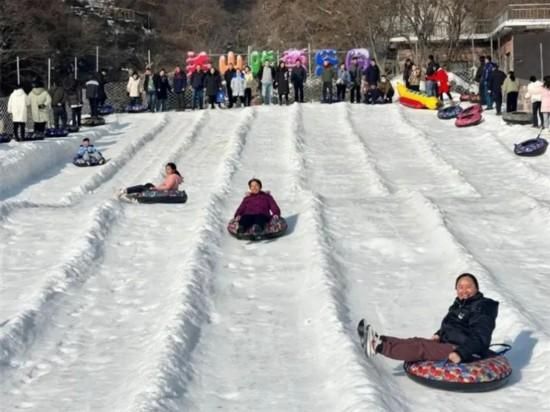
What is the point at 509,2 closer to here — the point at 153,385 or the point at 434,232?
the point at 434,232

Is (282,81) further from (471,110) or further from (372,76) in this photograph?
(471,110)

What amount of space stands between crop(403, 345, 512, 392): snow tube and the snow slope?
0.10 meters

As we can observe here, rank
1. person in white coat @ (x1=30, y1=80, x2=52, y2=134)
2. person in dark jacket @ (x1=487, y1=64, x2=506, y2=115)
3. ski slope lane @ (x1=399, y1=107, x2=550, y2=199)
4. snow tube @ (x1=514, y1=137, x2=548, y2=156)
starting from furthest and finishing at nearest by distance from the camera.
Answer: person in dark jacket @ (x1=487, y1=64, x2=506, y2=115)
person in white coat @ (x1=30, y1=80, x2=52, y2=134)
snow tube @ (x1=514, y1=137, x2=548, y2=156)
ski slope lane @ (x1=399, y1=107, x2=550, y2=199)

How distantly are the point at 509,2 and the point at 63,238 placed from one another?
144 ft

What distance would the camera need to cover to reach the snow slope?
7625 millimetres

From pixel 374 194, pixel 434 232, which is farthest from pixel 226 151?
pixel 434 232

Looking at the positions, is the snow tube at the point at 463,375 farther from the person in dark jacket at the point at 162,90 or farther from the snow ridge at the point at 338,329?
the person in dark jacket at the point at 162,90

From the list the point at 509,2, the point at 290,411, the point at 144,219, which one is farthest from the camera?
the point at 509,2

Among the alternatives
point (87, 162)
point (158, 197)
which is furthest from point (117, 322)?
point (87, 162)

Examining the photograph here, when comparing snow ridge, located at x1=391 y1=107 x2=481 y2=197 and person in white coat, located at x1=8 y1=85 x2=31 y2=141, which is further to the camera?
person in white coat, located at x1=8 y1=85 x2=31 y2=141

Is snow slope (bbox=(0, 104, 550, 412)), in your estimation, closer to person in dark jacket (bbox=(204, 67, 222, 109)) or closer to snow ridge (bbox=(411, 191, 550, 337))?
snow ridge (bbox=(411, 191, 550, 337))

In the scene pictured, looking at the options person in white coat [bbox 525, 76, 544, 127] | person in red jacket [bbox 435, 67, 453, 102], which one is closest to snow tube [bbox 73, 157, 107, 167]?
person in white coat [bbox 525, 76, 544, 127]

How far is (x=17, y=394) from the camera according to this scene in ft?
24.7

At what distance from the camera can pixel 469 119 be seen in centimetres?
2358
